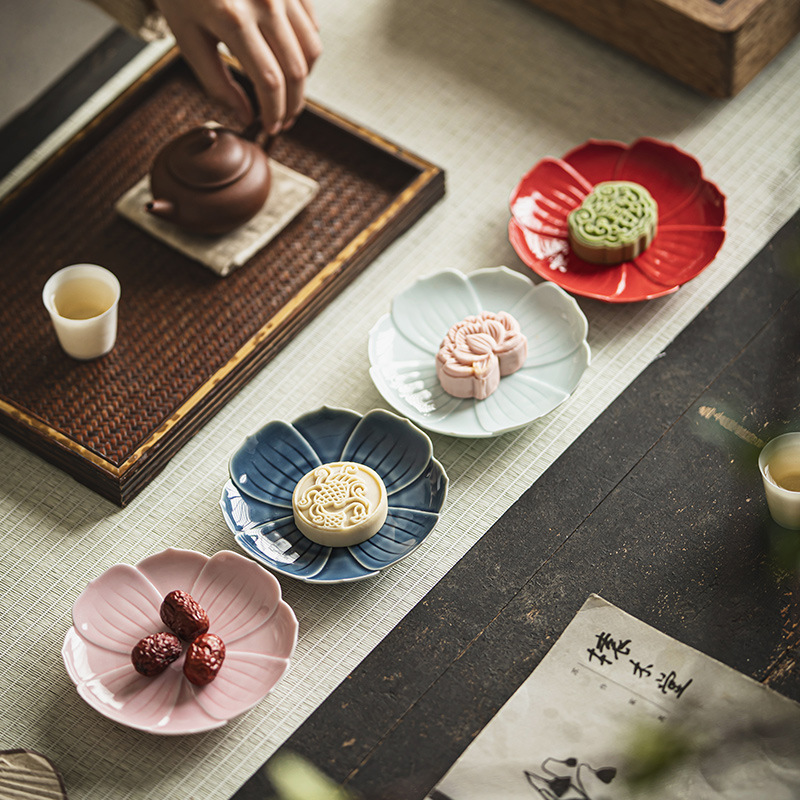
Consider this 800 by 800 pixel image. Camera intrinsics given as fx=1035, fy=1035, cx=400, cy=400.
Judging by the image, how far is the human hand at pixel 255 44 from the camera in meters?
1.54

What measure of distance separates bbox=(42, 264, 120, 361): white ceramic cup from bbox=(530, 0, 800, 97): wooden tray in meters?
1.04

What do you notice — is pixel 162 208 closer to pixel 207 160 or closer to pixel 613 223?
pixel 207 160

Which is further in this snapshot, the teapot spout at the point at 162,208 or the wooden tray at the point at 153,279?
the teapot spout at the point at 162,208

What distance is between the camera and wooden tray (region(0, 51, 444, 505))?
1515 millimetres

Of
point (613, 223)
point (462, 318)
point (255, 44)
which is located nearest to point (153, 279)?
point (255, 44)

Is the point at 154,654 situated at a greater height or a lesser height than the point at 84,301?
lesser

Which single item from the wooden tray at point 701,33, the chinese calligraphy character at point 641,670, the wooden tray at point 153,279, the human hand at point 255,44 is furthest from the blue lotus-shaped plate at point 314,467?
the wooden tray at point 701,33

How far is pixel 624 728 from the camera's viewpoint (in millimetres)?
1193

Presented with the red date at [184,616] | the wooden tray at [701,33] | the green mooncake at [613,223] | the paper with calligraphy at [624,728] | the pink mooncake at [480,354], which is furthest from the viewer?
the wooden tray at [701,33]

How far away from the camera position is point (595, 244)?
5.24 ft

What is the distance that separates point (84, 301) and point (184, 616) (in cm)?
57

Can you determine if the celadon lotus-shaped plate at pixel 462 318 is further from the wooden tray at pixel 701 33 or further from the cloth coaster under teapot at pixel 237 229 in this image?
the wooden tray at pixel 701 33

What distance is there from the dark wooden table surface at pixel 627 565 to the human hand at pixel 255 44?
699 mm

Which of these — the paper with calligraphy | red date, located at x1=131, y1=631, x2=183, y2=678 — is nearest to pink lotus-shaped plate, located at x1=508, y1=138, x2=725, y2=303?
the paper with calligraphy
